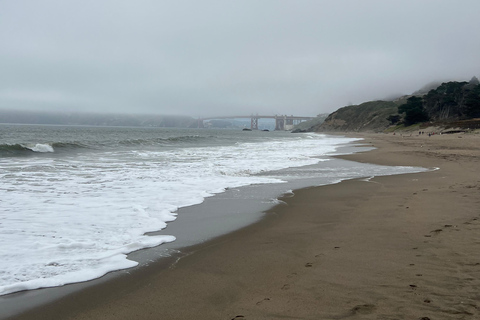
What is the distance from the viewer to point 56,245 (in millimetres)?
4242

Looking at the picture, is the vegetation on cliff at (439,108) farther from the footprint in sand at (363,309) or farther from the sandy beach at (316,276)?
the footprint in sand at (363,309)

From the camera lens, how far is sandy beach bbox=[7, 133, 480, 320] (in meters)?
2.69

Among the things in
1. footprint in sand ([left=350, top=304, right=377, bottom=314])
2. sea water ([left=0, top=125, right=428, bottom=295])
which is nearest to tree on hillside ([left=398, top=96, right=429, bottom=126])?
sea water ([left=0, top=125, right=428, bottom=295])

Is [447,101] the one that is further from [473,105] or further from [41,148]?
[41,148]

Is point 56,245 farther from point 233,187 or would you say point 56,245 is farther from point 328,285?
point 233,187

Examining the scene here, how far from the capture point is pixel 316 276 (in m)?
3.31

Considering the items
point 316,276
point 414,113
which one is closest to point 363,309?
point 316,276

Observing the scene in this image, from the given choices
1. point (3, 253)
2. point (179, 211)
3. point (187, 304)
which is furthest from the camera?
point (179, 211)

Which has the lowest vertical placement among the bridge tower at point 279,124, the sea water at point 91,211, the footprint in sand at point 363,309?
the sea water at point 91,211

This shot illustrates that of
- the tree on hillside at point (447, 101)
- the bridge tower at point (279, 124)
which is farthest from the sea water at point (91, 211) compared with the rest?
the bridge tower at point (279, 124)

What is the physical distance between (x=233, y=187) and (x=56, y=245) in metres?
4.96

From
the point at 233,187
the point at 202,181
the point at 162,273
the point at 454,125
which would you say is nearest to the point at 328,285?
the point at 162,273

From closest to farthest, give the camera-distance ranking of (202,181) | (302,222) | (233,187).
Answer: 1. (302,222)
2. (233,187)
3. (202,181)

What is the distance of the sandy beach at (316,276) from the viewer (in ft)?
8.81
